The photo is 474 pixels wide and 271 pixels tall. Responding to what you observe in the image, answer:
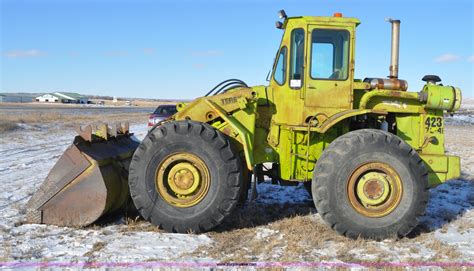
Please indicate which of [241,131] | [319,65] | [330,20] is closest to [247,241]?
[241,131]

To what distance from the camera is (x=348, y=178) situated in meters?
5.76

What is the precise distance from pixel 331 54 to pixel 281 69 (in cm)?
70

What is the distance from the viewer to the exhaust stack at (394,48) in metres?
6.40

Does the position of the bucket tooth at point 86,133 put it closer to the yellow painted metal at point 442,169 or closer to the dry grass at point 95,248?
the dry grass at point 95,248

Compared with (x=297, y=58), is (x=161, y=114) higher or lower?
lower

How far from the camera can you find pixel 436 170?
6250 millimetres

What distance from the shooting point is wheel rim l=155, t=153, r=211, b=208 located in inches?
234

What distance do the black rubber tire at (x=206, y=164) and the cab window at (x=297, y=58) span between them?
49.6 inches

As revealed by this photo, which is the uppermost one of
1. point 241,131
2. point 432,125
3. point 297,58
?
point 297,58

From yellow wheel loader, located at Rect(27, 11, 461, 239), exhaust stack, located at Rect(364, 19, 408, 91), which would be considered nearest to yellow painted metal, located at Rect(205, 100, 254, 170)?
yellow wheel loader, located at Rect(27, 11, 461, 239)

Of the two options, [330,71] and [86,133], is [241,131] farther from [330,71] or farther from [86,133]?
[86,133]

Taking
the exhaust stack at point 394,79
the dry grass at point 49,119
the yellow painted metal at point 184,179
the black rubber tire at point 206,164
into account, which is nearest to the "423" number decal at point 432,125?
the exhaust stack at point 394,79

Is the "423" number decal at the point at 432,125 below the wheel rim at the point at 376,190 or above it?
above

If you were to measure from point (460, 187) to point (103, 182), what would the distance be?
22.9ft
